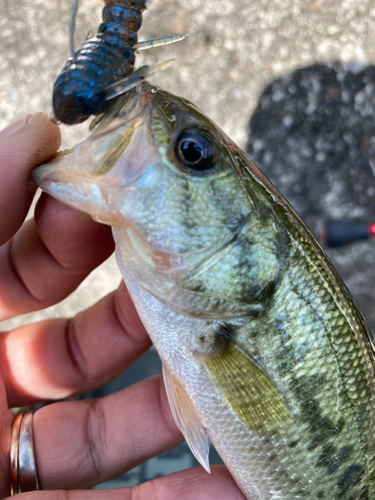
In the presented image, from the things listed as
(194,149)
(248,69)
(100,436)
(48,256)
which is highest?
(248,69)

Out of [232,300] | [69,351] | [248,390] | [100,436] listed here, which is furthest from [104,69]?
[100,436]

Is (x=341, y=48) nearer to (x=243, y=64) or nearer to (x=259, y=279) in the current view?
(x=243, y=64)

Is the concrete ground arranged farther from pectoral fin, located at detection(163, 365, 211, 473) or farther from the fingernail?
the fingernail

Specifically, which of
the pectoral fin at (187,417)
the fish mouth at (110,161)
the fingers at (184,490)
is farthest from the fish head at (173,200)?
the fingers at (184,490)

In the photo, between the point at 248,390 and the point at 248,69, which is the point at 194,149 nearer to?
the point at 248,390

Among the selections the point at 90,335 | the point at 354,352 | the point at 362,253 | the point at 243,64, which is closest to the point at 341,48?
the point at 243,64

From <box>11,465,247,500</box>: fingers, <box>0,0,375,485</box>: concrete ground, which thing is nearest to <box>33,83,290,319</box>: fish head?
<box>11,465,247,500</box>: fingers
